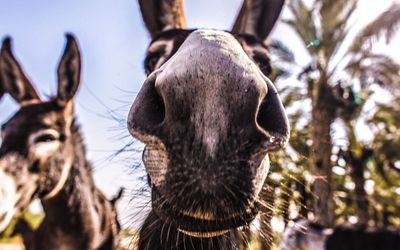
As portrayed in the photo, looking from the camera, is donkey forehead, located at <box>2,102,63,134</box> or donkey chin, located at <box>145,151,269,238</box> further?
Answer: donkey forehead, located at <box>2,102,63,134</box>

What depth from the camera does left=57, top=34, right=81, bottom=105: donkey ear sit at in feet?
13.2

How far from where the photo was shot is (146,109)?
4.14ft

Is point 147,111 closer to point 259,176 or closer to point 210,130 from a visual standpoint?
point 210,130

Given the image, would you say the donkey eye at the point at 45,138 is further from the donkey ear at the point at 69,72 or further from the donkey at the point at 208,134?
the donkey at the point at 208,134

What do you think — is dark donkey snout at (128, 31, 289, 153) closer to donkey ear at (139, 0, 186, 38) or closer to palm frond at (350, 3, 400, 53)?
donkey ear at (139, 0, 186, 38)

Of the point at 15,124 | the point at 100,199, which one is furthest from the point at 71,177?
the point at 15,124

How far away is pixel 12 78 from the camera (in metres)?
4.34

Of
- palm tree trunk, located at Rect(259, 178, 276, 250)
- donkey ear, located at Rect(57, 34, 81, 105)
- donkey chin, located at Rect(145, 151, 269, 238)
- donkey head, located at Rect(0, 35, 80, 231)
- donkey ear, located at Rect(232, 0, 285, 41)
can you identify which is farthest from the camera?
donkey ear, located at Rect(57, 34, 81, 105)

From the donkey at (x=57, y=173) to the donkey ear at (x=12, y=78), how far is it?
0.7 inches

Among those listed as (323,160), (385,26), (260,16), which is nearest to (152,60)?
(260,16)

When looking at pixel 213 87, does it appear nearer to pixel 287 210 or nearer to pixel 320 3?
pixel 287 210

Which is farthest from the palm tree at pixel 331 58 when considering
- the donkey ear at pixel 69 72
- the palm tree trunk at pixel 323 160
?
the donkey ear at pixel 69 72

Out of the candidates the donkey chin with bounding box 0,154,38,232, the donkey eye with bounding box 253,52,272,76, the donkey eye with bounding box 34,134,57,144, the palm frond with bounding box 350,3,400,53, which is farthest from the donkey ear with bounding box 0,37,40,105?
the palm frond with bounding box 350,3,400,53

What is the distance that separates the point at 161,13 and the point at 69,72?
1896mm
